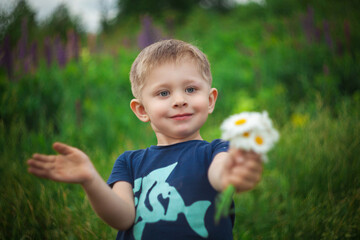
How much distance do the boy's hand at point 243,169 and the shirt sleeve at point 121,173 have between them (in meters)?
0.65

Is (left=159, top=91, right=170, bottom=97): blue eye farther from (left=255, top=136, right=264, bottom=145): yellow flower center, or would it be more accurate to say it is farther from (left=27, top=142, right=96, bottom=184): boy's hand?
(left=255, top=136, right=264, bottom=145): yellow flower center

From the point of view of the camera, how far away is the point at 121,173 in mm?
1431

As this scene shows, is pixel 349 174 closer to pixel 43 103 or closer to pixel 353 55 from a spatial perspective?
pixel 353 55

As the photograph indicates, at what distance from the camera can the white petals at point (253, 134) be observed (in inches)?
31.7

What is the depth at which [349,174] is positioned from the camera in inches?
85.0

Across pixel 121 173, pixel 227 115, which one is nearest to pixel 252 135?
pixel 121 173

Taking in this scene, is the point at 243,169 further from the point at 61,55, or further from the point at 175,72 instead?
the point at 61,55

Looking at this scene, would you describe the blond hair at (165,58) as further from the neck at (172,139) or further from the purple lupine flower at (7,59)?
the purple lupine flower at (7,59)

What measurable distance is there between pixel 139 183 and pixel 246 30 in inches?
276

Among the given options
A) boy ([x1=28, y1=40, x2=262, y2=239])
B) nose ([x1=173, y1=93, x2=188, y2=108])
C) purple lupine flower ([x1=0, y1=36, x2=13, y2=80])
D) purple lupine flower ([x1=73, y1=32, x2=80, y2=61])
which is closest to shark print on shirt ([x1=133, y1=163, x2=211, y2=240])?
boy ([x1=28, y1=40, x2=262, y2=239])

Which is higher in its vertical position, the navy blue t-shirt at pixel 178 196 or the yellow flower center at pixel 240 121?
the yellow flower center at pixel 240 121

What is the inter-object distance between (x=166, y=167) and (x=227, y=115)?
9.07 feet

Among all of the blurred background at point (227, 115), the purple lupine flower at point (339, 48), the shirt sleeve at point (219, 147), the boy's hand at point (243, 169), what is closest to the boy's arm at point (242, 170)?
the boy's hand at point (243, 169)

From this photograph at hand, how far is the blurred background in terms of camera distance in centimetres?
184
